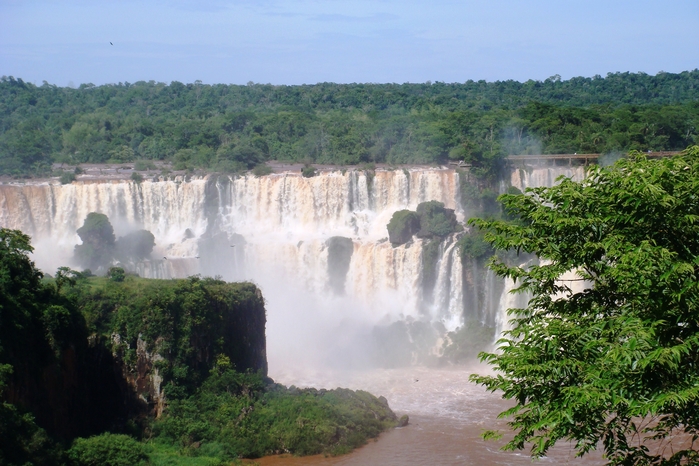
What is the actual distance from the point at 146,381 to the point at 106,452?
3325 mm

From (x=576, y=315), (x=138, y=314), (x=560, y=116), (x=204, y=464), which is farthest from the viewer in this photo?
(x=560, y=116)

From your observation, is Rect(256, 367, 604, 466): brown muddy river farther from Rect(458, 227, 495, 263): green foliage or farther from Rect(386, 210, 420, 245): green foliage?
Rect(386, 210, 420, 245): green foliage

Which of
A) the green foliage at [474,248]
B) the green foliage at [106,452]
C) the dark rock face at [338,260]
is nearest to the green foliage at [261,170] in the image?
the dark rock face at [338,260]

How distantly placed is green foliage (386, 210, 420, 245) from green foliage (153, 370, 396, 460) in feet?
39.0

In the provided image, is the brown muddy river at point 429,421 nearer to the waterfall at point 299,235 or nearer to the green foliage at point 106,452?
the green foliage at point 106,452

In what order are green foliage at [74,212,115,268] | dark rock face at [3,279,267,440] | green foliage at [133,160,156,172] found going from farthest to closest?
green foliage at [133,160,156,172] < green foliage at [74,212,115,268] < dark rock face at [3,279,267,440]

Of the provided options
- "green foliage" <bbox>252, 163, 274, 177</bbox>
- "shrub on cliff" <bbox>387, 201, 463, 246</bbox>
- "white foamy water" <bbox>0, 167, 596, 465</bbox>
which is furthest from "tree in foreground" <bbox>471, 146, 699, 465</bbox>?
"green foliage" <bbox>252, 163, 274, 177</bbox>

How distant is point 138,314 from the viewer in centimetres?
2081

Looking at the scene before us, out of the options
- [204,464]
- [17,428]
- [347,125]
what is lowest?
[204,464]

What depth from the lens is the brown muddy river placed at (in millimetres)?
20000

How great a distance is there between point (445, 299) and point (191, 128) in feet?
74.1

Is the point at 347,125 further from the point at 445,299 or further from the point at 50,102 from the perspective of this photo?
the point at 50,102

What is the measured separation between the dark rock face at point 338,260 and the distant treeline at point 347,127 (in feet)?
21.3

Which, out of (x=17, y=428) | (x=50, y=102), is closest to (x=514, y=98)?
(x=50, y=102)
